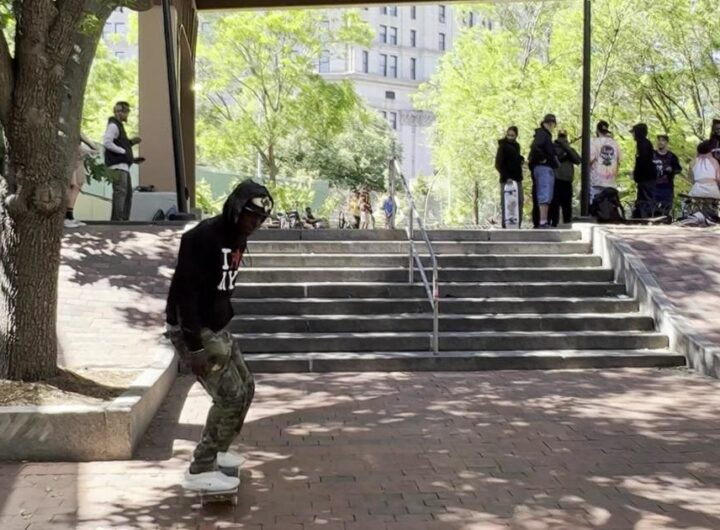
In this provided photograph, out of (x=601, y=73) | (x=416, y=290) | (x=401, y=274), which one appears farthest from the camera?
(x=601, y=73)

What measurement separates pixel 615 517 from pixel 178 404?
3.65 metres

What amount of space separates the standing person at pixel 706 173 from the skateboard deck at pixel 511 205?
2894 mm

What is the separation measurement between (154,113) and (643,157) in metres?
8.97

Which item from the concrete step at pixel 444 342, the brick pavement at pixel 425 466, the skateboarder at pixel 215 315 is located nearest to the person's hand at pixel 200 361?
the skateboarder at pixel 215 315

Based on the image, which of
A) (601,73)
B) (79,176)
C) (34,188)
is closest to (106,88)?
(601,73)

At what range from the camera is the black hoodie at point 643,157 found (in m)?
13.1

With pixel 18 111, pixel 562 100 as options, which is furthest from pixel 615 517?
pixel 562 100

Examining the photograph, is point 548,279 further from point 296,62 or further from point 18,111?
point 296,62

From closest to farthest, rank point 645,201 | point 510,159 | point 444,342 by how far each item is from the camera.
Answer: point 444,342 → point 510,159 → point 645,201

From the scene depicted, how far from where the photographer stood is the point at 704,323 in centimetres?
873

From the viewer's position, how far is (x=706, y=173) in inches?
511

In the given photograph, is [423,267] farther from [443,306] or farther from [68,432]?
[68,432]

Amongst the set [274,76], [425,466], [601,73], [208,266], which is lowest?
[425,466]

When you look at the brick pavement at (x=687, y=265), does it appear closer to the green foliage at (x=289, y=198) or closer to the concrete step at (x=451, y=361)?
the concrete step at (x=451, y=361)
